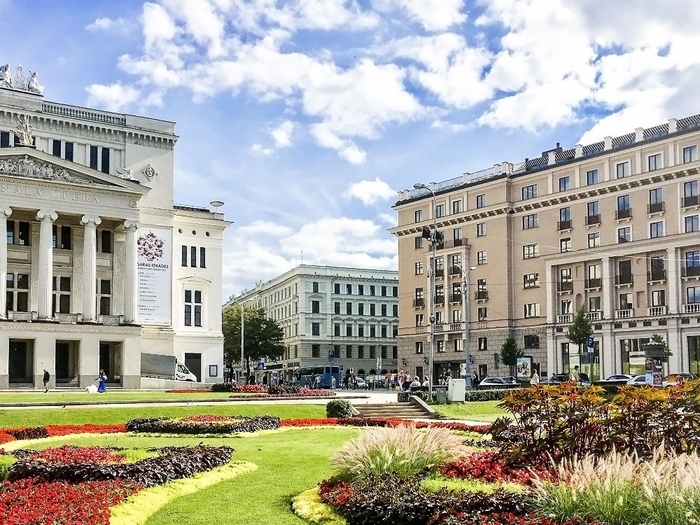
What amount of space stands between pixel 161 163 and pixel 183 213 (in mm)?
4979

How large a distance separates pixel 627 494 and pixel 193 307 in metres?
68.9

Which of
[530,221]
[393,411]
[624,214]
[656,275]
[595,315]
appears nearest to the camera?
[393,411]

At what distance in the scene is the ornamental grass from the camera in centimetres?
877

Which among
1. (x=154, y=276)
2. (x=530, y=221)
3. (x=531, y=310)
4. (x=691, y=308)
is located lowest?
(x=691, y=308)

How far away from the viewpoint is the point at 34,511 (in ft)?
33.9

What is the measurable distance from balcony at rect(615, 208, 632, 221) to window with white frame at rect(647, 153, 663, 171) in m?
4.00

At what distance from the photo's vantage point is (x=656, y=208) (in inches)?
2717

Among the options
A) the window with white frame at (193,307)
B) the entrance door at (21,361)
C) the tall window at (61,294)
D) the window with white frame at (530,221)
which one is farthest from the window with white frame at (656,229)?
the entrance door at (21,361)

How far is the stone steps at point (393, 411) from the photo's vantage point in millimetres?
34688

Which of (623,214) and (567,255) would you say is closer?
(623,214)

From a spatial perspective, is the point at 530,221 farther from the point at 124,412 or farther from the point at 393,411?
the point at 124,412

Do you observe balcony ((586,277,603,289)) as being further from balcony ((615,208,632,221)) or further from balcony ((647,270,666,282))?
balcony ((615,208,632,221))

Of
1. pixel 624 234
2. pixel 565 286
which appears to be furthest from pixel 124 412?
pixel 624 234

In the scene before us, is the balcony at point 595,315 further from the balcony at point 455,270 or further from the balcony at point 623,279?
the balcony at point 455,270
